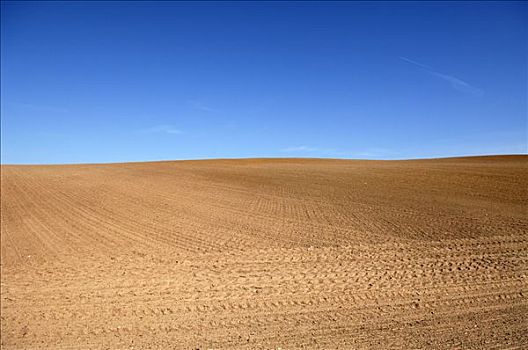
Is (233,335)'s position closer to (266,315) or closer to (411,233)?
(266,315)

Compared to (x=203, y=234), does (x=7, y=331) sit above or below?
below

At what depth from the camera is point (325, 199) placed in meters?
18.5

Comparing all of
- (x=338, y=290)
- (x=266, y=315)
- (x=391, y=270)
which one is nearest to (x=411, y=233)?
(x=391, y=270)

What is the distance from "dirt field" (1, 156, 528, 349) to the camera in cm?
701

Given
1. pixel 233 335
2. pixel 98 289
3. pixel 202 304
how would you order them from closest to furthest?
1. pixel 233 335
2. pixel 202 304
3. pixel 98 289

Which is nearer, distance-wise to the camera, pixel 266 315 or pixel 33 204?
pixel 266 315

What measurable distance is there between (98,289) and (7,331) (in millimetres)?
1886

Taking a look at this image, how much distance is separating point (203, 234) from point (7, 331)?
626cm

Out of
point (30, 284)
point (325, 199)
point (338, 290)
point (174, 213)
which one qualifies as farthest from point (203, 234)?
point (325, 199)

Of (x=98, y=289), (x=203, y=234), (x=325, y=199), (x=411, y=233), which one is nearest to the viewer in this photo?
(x=98, y=289)

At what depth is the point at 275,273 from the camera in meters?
9.54

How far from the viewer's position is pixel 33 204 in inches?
790

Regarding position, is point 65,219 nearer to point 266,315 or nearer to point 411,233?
point 266,315

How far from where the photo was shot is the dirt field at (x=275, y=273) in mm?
7008
